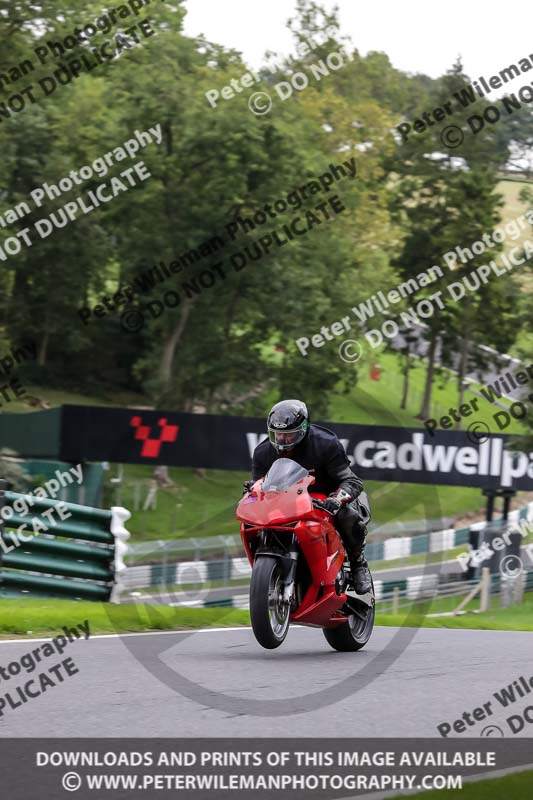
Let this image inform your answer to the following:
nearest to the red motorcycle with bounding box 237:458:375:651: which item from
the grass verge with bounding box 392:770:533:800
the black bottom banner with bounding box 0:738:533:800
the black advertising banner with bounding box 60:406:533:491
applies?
the black bottom banner with bounding box 0:738:533:800

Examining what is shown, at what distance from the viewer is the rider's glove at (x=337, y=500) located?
341 inches

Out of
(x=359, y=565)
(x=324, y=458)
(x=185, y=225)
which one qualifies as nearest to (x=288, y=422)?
(x=324, y=458)

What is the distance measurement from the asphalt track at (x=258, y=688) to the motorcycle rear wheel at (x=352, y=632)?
0.37 feet

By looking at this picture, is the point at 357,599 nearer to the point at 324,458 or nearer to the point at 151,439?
the point at 324,458

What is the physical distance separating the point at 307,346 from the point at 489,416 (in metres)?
20.1

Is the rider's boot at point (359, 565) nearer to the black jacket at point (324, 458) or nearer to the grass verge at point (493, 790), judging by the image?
the black jacket at point (324, 458)

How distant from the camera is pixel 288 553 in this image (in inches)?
332

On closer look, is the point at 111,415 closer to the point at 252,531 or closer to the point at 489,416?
the point at 252,531

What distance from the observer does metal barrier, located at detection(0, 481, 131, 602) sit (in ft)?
37.6

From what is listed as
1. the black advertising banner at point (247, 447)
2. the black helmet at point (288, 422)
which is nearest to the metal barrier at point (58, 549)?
the black helmet at point (288, 422)

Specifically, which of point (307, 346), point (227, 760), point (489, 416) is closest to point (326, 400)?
point (307, 346)

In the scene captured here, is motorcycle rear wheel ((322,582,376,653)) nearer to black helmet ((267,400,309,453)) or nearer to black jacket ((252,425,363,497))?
black jacket ((252,425,363,497))

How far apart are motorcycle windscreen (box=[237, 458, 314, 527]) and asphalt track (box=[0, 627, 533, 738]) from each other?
944mm

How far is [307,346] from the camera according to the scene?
160 ft
